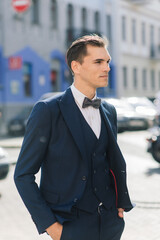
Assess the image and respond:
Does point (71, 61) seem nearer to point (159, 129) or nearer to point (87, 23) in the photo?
point (159, 129)

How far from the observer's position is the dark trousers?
2.70m

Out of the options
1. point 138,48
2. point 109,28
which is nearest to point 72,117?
point 109,28

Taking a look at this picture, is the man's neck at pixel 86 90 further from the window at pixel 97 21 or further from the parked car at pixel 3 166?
the window at pixel 97 21

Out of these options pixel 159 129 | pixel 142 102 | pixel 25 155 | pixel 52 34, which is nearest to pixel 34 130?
pixel 25 155

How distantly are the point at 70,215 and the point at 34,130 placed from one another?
0.50 m

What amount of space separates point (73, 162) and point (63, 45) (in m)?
30.5

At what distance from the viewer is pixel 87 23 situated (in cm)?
3541

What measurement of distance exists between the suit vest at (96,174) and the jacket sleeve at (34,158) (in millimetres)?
208

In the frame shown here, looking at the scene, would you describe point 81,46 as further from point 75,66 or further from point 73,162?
point 73,162

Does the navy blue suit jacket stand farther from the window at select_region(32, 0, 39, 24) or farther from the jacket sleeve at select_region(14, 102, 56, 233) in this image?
the window at select_region(32, 0, 39, 24)

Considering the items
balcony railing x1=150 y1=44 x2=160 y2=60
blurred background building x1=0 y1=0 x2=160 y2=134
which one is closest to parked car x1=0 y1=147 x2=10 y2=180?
blurred background building x1=0 y1=0 x2=160 y2=134

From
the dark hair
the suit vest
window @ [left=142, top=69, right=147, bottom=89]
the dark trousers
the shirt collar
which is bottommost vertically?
window @ [left=142, top=69, right=147, bottom=89]

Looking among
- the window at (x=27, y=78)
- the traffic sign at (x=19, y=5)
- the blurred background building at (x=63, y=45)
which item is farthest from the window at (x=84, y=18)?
the traffic sign at (x=19, y=5)

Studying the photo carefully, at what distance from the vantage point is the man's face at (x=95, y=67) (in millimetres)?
2814
